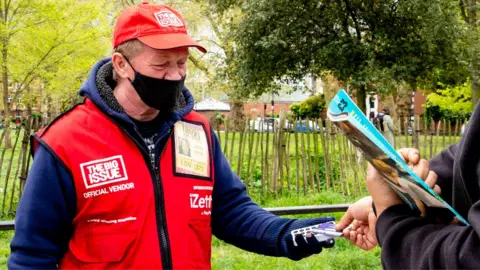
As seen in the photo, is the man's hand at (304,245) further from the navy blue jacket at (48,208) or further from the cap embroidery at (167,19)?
the cap embroidery at (167,19)

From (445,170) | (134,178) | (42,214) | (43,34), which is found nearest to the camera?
Result: (445,170)

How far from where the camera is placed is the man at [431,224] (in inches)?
48.4

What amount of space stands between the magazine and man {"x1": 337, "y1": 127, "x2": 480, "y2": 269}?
52 millimetres

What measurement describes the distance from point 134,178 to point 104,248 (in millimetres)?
262

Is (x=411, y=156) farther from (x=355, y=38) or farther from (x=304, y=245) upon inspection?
(x=355, y=38)

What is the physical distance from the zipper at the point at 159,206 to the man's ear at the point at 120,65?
27 centimetres

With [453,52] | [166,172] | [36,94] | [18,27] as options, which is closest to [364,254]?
[166,172]

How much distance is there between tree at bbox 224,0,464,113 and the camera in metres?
16.7

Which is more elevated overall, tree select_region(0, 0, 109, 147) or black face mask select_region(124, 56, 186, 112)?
tree select_region(0, 0, 109, 147)

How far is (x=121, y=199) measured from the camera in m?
2.01

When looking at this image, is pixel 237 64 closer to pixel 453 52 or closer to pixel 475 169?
pixel 453 52

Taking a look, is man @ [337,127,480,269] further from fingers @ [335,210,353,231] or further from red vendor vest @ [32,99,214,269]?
red vendor vest @ [32,99,214,269]

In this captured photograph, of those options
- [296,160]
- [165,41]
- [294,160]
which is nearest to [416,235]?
[165,41]

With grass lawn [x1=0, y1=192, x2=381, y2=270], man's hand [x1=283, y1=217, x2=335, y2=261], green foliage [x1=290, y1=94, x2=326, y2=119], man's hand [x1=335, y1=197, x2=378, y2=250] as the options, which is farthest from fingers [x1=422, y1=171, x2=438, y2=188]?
green foliage [x1=290, y1=94, x2=326, y2=119]
